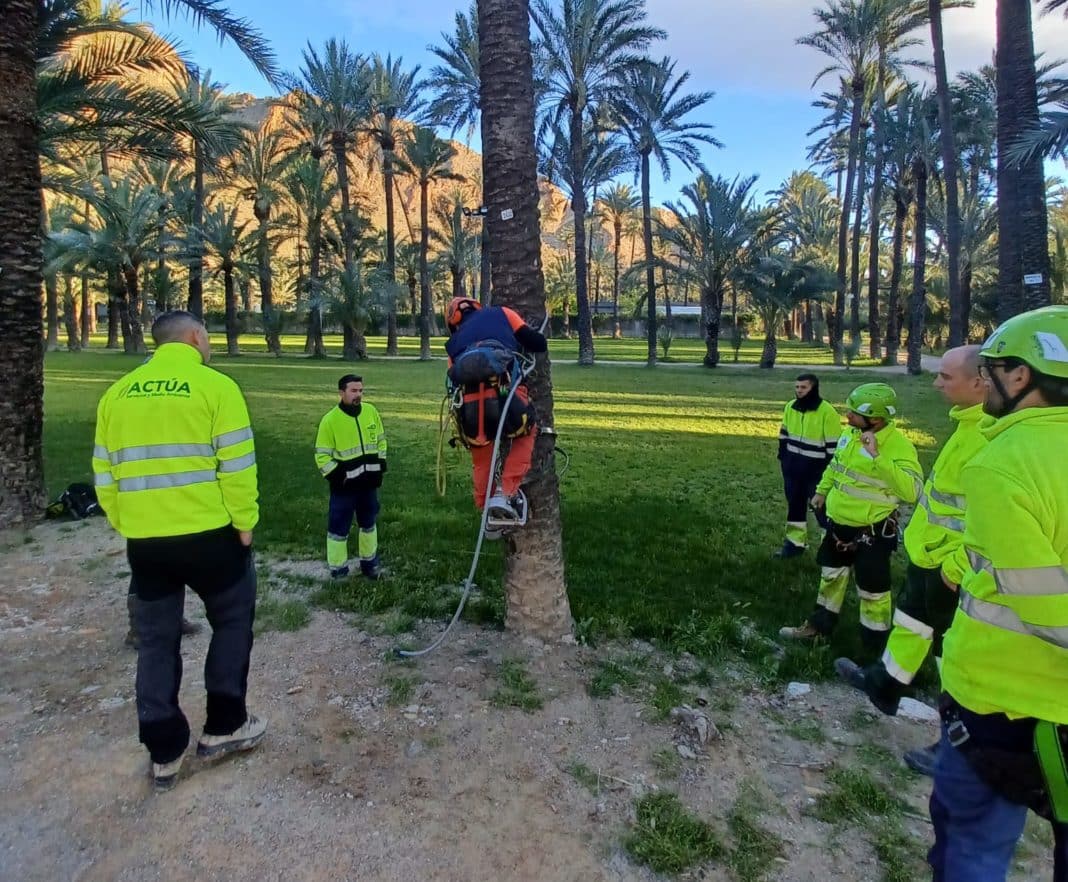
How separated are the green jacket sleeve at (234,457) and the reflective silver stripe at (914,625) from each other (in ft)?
10.8

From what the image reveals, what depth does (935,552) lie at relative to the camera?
358 cm

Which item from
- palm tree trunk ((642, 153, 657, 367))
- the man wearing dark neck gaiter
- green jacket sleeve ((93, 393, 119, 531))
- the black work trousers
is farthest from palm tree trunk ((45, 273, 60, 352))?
the black work trousers

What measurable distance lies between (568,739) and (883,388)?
3019 millimetres

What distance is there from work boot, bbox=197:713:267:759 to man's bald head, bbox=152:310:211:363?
76.6 inches

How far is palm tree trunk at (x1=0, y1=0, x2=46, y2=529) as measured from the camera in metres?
7.16

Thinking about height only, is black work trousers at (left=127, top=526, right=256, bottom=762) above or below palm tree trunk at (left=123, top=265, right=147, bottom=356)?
below

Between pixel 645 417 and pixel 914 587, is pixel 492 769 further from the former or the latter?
pixel 645 417

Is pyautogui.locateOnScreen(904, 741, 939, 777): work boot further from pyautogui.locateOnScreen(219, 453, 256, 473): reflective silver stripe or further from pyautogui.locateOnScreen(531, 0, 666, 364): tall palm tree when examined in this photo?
pyautogui.locateOnScreen(531, 0, 666, 364): tall palm tree

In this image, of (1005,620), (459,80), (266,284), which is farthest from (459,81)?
(1005,620)

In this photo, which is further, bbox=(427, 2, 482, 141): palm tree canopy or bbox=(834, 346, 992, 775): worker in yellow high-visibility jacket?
bbox=(427, 2, 482, 141): palm tree canopy

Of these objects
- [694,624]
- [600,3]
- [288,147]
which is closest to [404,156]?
[288,147]

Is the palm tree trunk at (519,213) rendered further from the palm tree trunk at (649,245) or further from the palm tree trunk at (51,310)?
the palm tree trunk at (51,310)

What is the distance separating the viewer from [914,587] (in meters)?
3.68

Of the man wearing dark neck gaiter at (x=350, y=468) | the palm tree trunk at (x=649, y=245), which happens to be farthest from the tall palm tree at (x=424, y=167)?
the man wearing dark neck gaiter at (x=350, y=468)
